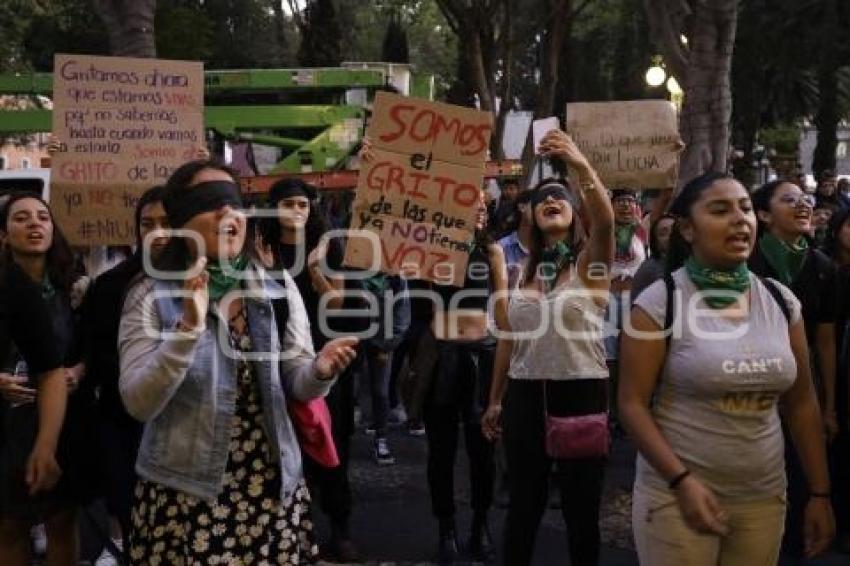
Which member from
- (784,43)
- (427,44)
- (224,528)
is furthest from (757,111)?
(224,528)

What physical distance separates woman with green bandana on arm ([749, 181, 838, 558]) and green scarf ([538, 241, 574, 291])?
0.77 m

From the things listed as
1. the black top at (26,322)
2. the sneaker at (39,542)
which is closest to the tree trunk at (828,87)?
the sneaker at (39,542)

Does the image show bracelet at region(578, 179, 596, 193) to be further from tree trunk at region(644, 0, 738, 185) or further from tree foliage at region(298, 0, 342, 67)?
tree foliage at region(298, 0, 342, 67)

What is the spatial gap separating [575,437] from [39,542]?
2.95 m

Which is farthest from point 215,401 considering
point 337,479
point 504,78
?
point 504,78

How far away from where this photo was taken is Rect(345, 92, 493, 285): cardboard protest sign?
5730mm

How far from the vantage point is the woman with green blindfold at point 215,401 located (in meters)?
3.19

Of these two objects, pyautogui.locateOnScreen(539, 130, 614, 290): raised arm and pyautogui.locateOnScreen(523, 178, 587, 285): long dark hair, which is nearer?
pyautogui.locateOnScreen(539, 130, 614, 290): raised arm

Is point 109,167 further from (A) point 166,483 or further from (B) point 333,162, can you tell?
(B) point 333,162

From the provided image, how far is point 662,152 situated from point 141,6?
436 cm

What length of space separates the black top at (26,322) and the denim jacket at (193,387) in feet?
2.95

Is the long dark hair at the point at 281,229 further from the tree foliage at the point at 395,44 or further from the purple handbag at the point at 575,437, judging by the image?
the tree foliage at the point at 395,44

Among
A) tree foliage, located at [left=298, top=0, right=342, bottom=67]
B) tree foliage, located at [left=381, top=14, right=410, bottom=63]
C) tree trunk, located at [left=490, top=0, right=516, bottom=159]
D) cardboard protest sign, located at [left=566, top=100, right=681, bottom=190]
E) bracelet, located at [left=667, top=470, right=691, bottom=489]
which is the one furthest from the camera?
tree foliage, located at [left=381, top=14, right=410, bottom=63]

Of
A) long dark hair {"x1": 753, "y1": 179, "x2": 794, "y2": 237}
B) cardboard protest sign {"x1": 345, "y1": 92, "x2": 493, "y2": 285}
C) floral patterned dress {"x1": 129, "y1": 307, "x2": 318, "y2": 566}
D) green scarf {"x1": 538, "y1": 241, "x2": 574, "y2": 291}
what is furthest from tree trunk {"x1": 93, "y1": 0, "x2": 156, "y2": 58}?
floral patterned dress {"x1": 129, "y1": 307, "x2": 318, "y2": 566}
